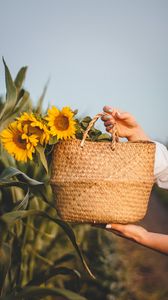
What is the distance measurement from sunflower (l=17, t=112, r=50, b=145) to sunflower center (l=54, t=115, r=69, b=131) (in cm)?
2

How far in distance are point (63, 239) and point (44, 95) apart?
595 millimetres

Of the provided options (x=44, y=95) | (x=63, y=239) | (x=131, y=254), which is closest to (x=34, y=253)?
(x=63, y=239)

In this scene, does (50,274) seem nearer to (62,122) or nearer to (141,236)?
(141,236)

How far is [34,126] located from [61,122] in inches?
2.1

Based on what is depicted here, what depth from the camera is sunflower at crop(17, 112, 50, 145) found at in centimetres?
95

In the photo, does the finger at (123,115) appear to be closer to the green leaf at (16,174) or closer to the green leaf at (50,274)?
Result: the green leaf at (16,174)

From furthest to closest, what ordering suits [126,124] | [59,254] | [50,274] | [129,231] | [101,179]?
1. [59,254]
2. [50,274]
3. [126,124]
4. [129,231]
5. [101,179]

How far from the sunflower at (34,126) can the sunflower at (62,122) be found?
0.05 feet

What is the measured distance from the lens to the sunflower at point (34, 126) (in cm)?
95

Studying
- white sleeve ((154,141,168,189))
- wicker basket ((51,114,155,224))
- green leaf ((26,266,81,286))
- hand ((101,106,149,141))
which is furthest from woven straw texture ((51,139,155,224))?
green leaf ((26,266,81,286))

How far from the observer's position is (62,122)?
3.15ft

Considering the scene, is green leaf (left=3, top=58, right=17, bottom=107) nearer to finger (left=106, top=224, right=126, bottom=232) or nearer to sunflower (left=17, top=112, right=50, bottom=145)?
sunflower (left=17, top=112, right=50, bottom=145)

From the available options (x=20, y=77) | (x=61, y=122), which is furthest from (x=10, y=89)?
(x=61, y=122)

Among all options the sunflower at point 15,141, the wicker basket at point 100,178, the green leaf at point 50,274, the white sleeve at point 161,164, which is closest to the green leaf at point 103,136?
the wicker basket at point 100,178
